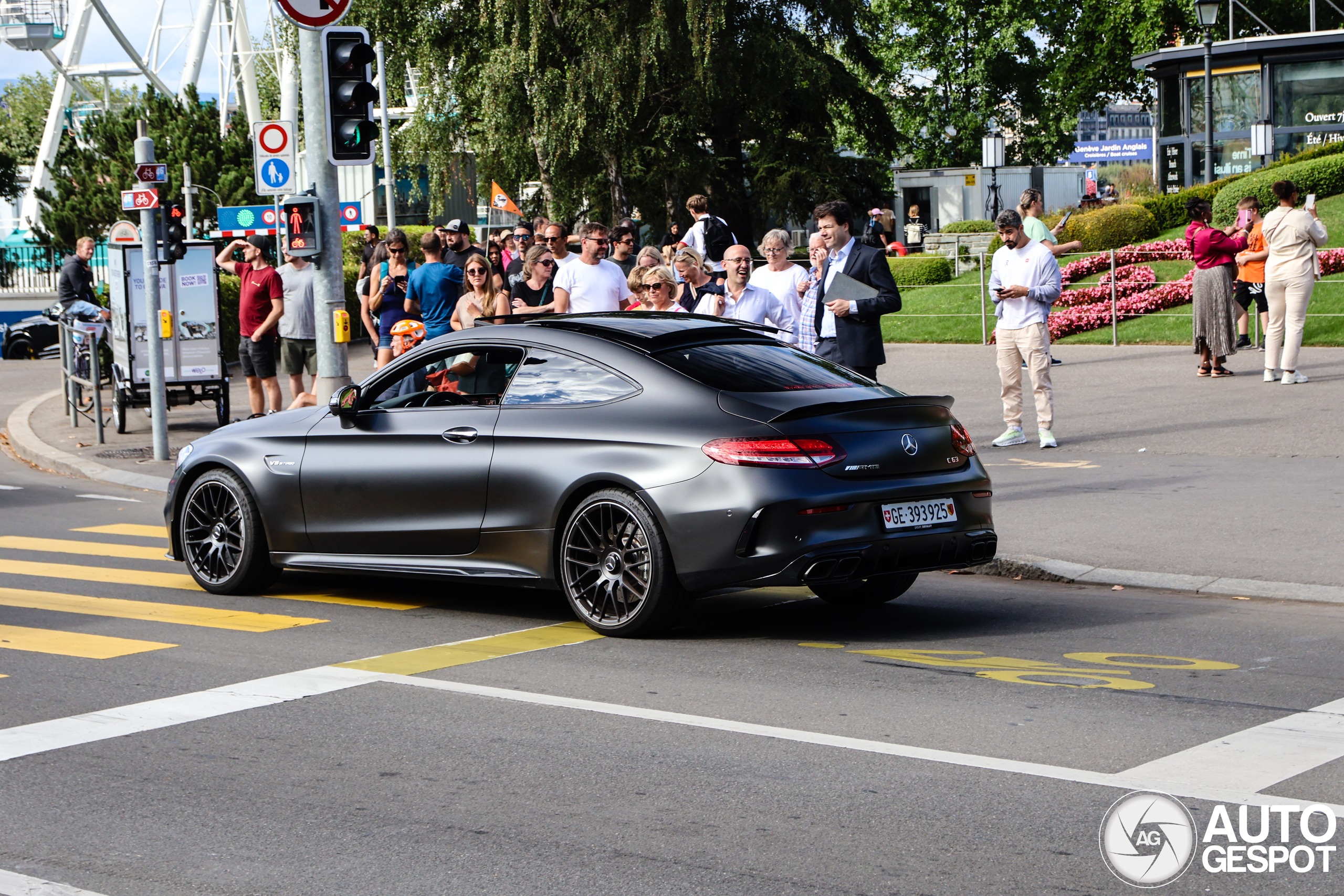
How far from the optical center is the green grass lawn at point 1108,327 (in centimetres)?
2188

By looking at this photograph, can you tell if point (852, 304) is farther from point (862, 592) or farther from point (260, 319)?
point (260, 319)

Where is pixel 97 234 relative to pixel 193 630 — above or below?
above

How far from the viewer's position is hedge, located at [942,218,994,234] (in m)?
49.4

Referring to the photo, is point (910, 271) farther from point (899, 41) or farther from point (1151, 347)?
point (899, 41)

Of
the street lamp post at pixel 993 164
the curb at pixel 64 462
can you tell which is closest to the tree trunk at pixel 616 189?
the curb at pixel 64 462

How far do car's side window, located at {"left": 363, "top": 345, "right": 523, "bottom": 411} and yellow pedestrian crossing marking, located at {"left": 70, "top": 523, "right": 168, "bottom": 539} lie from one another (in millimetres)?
3759

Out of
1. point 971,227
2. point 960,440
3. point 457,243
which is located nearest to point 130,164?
point 971,227

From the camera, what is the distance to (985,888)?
4129mm

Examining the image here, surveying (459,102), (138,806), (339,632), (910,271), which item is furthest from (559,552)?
(459,102)

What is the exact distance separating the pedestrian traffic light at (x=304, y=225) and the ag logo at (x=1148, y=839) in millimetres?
9301

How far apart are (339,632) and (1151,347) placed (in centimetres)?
1680

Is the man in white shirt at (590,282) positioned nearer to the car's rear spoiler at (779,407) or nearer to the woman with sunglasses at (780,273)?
the woman with sunglasses at (780,273)

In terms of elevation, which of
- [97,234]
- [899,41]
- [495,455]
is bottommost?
[495,455]

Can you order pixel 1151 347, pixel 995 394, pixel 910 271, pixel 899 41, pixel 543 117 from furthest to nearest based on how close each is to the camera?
pixel 899 41 < pixel 543 117 < pixel 910 271 < pixel 1151 347 < pixel 995 394
